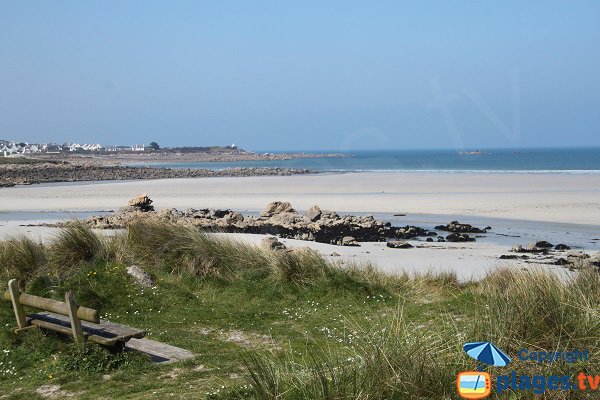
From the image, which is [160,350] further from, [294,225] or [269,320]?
[294,225]

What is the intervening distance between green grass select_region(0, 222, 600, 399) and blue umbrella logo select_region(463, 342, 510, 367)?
56cm

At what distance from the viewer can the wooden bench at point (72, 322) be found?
670cm

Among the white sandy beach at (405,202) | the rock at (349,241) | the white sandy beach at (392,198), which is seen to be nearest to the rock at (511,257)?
the white sandy beach at (405,202)

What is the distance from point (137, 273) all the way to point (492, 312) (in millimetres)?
6447

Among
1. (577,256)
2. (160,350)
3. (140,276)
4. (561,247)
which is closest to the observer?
(160,350)

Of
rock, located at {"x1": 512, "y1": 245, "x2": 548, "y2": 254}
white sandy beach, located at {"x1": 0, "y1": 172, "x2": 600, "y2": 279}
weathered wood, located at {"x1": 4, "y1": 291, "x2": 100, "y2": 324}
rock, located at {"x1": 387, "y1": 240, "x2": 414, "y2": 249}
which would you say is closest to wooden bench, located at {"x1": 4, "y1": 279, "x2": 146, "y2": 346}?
weathered wood, located at {"x1": 4, "y1": 291, "x2": 100, "y2": 324}

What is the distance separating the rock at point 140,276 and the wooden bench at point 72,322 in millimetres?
2274

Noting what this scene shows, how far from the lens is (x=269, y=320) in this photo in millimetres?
8742

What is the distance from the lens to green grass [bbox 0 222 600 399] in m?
4.59

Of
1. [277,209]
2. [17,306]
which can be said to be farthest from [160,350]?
[277,209]

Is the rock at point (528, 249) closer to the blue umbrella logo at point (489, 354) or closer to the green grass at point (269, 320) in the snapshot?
the green grass at point (269, 320)

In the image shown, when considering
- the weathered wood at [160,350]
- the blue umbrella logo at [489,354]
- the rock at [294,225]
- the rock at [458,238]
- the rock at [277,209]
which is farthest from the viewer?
the rock at [277,209]

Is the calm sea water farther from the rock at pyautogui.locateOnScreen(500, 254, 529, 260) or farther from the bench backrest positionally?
the bench backrest

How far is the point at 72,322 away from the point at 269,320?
2782 millimetres
